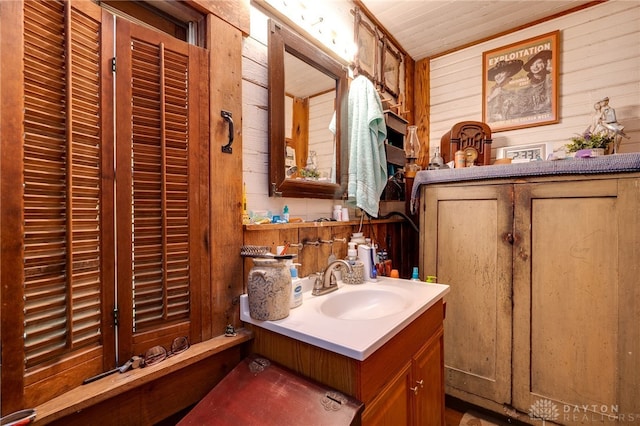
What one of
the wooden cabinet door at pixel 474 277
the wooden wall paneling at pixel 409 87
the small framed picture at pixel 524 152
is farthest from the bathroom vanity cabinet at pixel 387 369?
the wooden wall paneling at pixel 409 87

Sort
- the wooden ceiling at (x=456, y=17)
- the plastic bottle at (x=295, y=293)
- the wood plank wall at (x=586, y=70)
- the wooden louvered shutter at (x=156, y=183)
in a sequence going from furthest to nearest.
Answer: the wooden ceiling at (x=456, y=17)
the wood plank wall at (x=586, y=70)
the plastic bottle at (x=295, y=293)
the wooden louvered shutter at (x=156, y=183)

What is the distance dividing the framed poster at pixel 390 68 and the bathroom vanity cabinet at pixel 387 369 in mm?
1648

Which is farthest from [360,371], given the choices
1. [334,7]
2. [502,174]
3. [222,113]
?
[334,7]

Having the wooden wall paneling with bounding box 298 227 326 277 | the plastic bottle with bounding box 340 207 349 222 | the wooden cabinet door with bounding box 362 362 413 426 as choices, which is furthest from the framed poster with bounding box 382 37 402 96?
the wooden cabinet door with bounding box 362 362 413 426

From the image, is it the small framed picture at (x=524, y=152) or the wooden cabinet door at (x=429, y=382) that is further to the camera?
the small framed picture at (x=524, y=152)

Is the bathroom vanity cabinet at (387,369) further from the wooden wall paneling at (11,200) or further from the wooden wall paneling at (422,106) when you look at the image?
the wooden wall paneling at (422,106)

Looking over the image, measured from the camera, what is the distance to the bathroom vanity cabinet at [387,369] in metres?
0.82

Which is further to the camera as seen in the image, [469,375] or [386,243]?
[386,243]

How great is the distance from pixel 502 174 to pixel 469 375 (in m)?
1.19

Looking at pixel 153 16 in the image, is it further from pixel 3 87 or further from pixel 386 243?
pixel 386 243

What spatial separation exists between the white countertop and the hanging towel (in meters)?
0.61

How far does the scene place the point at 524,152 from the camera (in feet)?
6.87

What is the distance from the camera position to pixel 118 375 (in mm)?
756

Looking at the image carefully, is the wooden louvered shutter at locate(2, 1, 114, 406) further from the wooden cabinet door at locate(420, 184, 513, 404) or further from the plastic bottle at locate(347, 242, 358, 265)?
the wooden cabinet door at locate(420, 184, 513, 404)
